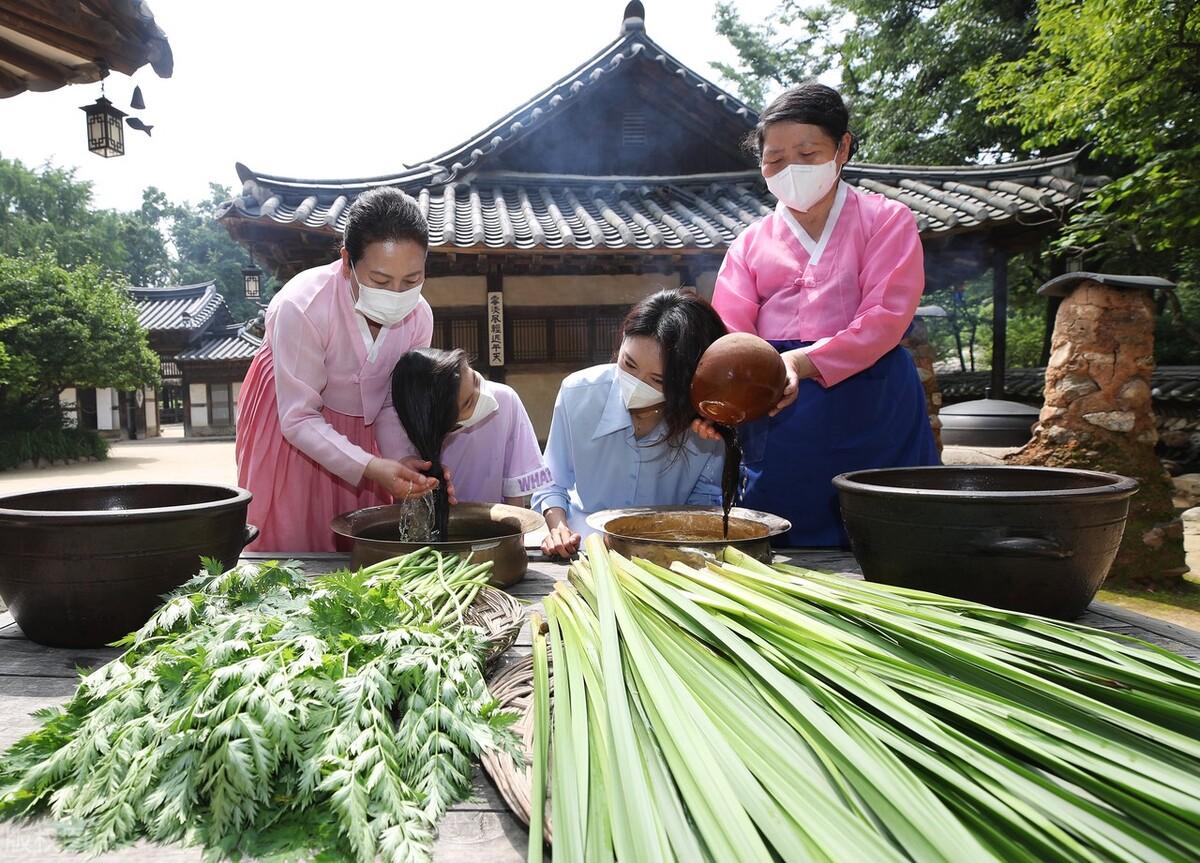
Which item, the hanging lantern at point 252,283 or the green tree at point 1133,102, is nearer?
the green tree at point 1133,102

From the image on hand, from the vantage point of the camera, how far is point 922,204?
798 centimetres

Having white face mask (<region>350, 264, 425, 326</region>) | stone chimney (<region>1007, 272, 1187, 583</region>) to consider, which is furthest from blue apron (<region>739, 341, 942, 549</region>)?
stone chimney (<region>1007, 272, 1187, 583</region>)

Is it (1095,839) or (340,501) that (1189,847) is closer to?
(1095,839)

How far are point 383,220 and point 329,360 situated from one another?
0.55 m

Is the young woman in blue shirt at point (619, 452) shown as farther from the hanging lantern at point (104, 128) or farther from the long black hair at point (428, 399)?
the hanging lantern at point (104, 128)

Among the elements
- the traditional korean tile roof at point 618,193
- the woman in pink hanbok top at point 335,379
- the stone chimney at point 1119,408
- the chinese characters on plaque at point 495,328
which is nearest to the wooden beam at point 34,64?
the traditional korean tile roof at point 618,193

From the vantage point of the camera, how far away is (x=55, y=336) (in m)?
19.1

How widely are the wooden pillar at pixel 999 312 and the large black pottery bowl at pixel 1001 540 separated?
8.28 metres

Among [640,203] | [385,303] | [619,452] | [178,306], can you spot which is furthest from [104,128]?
[178,306]

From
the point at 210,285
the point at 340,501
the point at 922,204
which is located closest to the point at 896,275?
the point at 340,501

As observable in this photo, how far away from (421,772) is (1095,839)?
69cm

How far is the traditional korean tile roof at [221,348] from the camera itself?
26.4 meters

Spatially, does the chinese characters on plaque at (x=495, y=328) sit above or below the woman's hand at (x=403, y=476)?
above

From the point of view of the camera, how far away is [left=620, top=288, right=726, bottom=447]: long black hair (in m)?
2.30
